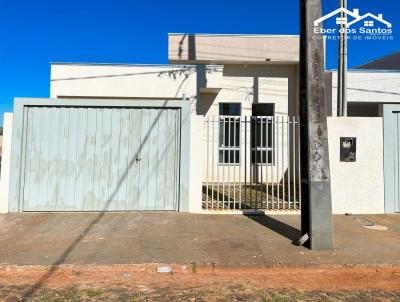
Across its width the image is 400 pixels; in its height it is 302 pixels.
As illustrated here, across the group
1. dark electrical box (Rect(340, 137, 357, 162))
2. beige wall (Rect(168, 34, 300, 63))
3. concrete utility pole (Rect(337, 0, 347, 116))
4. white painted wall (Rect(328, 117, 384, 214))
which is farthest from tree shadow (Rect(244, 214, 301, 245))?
beige wall (Rect(168, 34, 300, 63))

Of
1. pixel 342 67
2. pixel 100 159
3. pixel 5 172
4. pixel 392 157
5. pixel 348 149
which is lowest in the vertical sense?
pixel 5 172

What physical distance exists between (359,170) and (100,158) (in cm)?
579

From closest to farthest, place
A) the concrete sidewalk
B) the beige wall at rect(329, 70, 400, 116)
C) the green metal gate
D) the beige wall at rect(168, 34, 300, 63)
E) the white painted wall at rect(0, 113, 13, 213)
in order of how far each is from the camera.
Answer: the concrete sidewalk < the white painted wall at rect(0, 113, 13, 213) < the green metal gate < the beige wall at rect(329, 70, 400, 116) < the beige wall at rect(168, 34, 300, 63)

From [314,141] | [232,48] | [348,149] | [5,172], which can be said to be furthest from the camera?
[232,48]

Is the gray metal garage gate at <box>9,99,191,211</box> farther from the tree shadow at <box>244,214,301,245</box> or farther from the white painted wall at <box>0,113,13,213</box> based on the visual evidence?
the tree shadow at <box>244,214,301,245</box>

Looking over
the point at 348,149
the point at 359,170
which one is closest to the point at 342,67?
the point at 348,149

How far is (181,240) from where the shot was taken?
20.5ft

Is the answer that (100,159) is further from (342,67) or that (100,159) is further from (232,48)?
(232,48)

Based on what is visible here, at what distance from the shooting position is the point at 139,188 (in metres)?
8.37

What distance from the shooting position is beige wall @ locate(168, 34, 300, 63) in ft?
47.3

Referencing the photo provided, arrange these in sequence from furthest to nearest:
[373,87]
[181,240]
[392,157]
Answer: [373,87]
[392,157]
[181,240]

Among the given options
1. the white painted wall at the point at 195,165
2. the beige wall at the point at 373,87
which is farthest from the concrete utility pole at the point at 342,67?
the white painted wall at the point at 195,165

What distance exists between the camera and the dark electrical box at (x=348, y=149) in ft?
27.2

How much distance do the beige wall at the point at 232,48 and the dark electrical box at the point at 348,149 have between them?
21.8 feet
